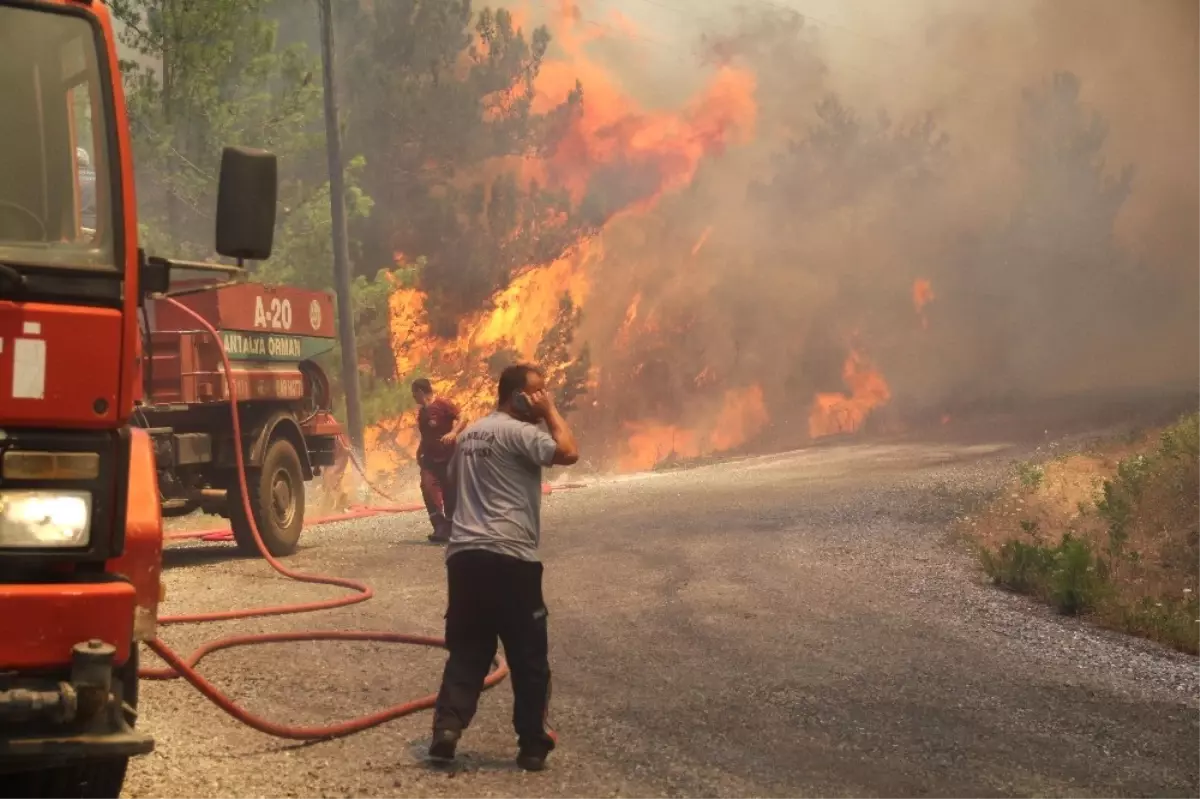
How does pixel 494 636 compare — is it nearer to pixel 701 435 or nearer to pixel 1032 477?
pixel 1032 477

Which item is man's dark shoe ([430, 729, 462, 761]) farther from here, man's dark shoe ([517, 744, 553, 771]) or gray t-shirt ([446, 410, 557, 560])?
gray t-shirt ([446, 410, 557, 560])

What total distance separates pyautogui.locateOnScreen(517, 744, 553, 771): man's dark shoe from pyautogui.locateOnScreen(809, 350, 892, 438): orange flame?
2919cm

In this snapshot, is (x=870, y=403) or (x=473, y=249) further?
(x=870, y=403)

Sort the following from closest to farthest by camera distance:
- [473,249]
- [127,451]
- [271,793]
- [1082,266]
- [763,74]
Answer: [127,451] < [271,793] < [473,249] < [763,74] < [1082,266]

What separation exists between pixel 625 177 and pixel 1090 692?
28.0m

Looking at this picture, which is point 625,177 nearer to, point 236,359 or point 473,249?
point 473,249

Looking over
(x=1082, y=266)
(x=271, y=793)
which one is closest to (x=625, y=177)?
(x=1082, y=266)

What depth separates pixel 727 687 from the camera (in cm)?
670

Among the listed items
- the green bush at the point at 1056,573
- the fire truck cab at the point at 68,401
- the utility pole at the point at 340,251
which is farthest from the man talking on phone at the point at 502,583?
the utility pole at the point at 340,251

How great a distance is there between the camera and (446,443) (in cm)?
1224

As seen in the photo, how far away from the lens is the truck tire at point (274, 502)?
11461 mm

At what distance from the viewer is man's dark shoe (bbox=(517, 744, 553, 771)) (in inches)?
203

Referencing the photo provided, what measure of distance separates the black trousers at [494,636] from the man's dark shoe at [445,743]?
0.02 m

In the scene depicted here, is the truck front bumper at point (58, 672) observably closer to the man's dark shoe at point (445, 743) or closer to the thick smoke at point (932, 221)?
the man's dark shoe at point (445, 743)
